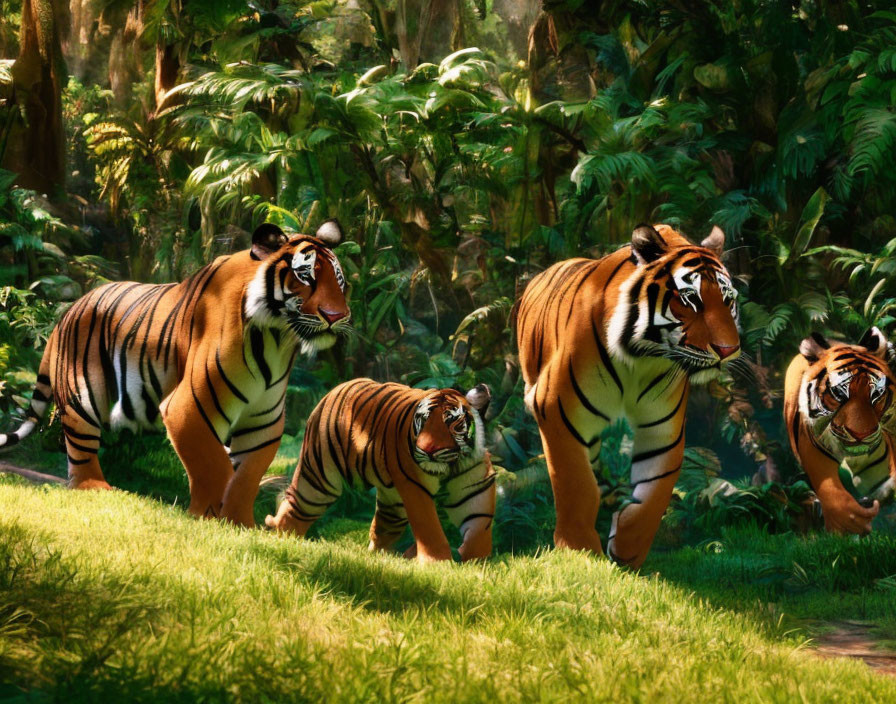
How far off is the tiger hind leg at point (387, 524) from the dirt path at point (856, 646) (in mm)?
2925

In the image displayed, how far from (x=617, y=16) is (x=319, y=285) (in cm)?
638

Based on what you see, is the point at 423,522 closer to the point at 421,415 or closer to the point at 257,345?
the point at 421,415

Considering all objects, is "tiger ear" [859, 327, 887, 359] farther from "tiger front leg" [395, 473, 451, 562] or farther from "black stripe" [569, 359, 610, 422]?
"tiger front leg" [395, 473, 451, 562]

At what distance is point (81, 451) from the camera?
7.04 m

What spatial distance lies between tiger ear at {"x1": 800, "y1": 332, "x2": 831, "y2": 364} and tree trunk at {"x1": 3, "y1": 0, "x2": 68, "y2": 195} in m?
10.7

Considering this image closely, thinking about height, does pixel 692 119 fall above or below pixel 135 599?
above

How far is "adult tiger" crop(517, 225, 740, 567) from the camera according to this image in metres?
5.36

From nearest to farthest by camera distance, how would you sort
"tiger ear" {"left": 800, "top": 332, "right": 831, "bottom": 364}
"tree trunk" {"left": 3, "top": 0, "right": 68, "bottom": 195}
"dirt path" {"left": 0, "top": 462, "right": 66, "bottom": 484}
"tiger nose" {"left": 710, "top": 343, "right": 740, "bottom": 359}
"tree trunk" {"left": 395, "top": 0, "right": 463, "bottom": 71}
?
"tiger nose" {"left": 710, "top": 343, "right": 740, "bottom": 359} → "tiger ear" {"left": 800, "top": 332, "right": 831, "bottom": 364} → "dirt path" {"left": 0, "top": 462, "right": 66, "bottom": 484} → "tree trunk" {"left": 3, "top": 0, "right": 68, "bottom": 195} → "tree trunk" {"left": 395, "top": 0, "right": 463, "bottom": 71}

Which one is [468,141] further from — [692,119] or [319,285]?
[319,285]

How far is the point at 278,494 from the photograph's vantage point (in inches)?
336

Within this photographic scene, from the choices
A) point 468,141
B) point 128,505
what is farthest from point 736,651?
point 468,141

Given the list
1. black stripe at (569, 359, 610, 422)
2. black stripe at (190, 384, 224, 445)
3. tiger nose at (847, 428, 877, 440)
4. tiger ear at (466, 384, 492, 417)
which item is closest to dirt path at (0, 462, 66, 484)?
black stripe at (190, 384, 224, 445)

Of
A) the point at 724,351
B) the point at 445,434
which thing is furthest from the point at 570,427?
the point at 724,351

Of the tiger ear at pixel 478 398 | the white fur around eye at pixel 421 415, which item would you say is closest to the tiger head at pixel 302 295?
the white fur around eye at pixel 421 415
